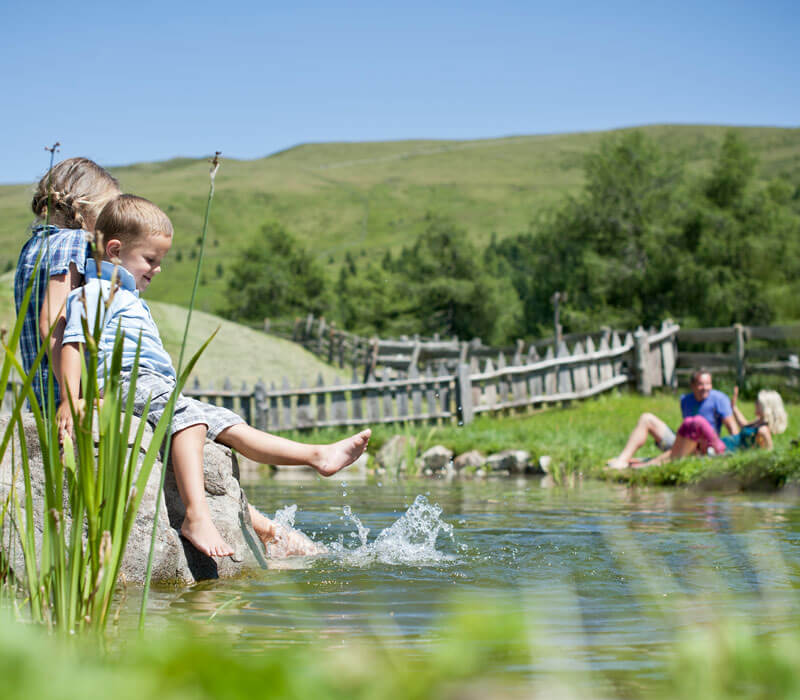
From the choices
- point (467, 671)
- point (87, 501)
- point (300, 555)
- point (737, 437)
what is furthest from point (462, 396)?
point (467, 671)

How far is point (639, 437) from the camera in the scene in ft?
32.9

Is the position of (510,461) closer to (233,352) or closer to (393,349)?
(233,352)

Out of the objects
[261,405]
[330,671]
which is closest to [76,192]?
[330,671]

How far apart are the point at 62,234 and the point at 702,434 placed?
23.7ft

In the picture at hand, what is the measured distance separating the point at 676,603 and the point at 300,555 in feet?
7.30

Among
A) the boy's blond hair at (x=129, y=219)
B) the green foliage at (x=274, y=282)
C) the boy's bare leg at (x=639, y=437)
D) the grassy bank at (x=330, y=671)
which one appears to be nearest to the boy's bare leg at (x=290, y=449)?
the boy's blond hair at (x=129, y=219)

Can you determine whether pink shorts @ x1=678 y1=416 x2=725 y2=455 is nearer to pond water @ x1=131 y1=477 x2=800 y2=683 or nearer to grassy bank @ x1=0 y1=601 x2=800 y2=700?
pond water @ x1=131 y1=477 x2=800 y2=683

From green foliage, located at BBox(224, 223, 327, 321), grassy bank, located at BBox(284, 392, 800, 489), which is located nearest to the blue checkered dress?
grassy bank, located at BBox(284, 392, 800, 489)

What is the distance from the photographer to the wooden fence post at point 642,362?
18.8m

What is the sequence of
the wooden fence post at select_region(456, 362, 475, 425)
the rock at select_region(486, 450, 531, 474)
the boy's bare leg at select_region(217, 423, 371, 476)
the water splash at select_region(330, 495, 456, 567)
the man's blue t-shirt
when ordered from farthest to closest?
1. the wooden fence post at select_region(456, 362, 475, 425)
2. the rock at select_region(486, 450, 531, 474)
3. the man's blue t-shirt
4. the water splash at select_region(330, 495, 456, 567)
5. the boy's bare leg at select_region(217, 423, 371, 476)

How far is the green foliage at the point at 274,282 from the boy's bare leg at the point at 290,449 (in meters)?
48.1

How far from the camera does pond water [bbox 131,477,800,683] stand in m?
2.90

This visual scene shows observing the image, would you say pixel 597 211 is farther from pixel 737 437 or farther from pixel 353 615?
pixel 353 615

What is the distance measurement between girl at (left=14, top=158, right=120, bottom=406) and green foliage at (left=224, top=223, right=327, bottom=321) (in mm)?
48091
